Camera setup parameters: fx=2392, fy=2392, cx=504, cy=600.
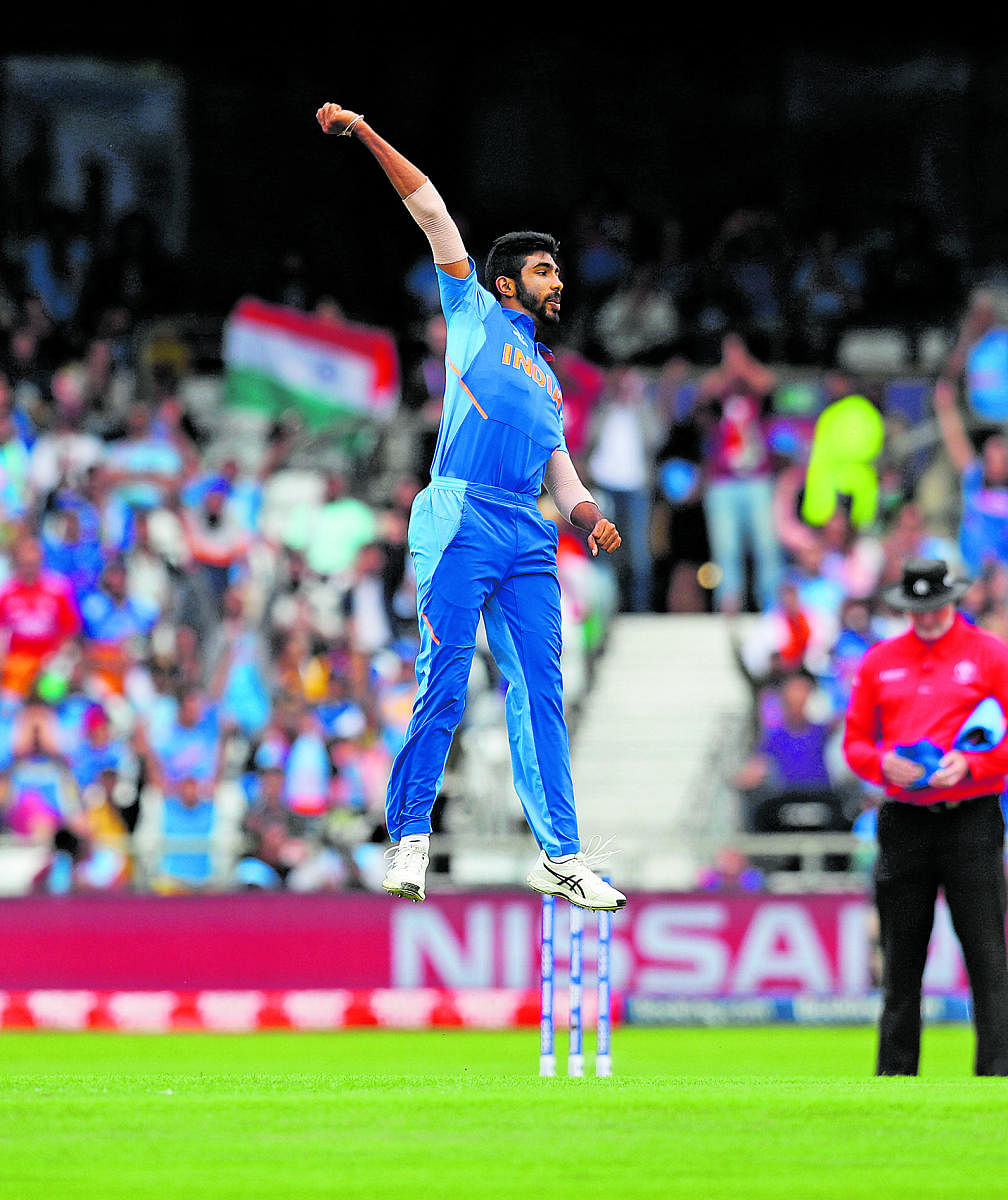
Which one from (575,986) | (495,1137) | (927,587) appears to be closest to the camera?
(495,1137)

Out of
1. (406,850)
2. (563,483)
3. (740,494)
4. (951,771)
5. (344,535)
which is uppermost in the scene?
(740,494)

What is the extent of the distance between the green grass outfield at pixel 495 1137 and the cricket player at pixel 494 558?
93 centimetres

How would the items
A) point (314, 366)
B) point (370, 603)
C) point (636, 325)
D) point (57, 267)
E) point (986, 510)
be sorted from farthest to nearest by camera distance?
point (57, 267), point (636, 325), point (314, 366), point (370, 603), point (986, 510)

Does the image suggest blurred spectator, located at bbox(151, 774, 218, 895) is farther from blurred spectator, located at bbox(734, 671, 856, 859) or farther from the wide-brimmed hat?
the wide-brimmed hat

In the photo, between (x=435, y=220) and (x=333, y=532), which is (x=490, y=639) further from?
(x=333, y=532)

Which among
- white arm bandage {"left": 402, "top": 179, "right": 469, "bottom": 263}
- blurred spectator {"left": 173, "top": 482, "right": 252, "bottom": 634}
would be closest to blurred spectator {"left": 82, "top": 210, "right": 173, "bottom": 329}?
blurred spectator {"left": 173, "top": 482, "right": 252, "bottom": 634}

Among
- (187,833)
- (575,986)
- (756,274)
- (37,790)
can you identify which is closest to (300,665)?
(187,833)

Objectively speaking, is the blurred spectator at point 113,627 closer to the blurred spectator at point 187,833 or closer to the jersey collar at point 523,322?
the blurred spectator at point 187,833

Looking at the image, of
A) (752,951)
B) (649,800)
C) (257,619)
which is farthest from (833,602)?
(257,619)

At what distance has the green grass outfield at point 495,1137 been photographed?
693 centimetres

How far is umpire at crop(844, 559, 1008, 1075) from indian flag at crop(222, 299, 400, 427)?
13.1 meters

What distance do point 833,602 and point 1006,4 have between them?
30.2 ft

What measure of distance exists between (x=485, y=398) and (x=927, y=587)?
273cm

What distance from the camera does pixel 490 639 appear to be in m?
9.31
